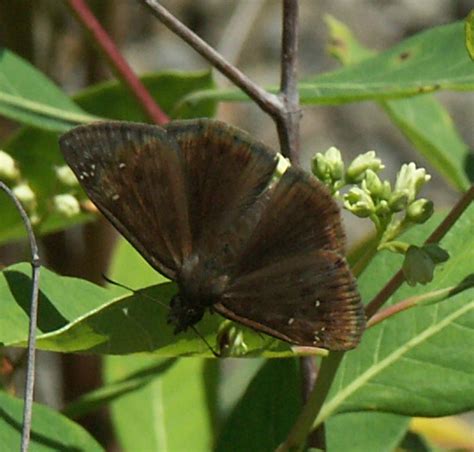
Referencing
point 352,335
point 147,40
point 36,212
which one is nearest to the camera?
point 352,335

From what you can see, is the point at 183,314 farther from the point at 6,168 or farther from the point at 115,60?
the point at 115,60

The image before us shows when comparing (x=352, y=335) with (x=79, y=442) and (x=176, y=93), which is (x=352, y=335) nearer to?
(x=79, y=442)

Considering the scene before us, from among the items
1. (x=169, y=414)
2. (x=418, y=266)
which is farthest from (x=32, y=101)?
(x=418, y=266)

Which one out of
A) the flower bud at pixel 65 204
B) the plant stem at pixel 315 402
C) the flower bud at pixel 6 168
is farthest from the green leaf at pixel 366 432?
the flower bud at pixel 6 168

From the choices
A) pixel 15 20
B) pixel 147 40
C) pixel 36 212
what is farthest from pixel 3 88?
pixel 147 40

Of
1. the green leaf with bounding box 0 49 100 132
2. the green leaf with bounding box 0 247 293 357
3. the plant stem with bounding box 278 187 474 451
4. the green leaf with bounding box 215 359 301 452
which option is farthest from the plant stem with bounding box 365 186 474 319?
the green leaf with bounding box 0 49 100 132

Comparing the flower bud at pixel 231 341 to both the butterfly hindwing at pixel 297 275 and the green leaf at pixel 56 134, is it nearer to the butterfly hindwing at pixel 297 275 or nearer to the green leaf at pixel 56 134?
the butterfly hindwing at pixel 297 275
